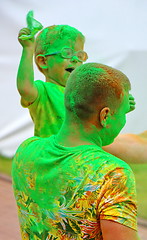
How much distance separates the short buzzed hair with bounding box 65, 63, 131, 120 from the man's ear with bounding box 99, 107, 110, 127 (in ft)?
0.03

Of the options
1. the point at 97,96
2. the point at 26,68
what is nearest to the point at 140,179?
the point at 26,68

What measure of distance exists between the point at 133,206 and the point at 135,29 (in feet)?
10.9

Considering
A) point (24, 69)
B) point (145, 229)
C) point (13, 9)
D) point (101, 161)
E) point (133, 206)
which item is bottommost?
point (145, 229)

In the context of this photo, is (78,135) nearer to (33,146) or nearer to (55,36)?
(33,146)

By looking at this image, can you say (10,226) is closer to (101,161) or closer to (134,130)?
(134,130)

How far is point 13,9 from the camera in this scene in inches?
183

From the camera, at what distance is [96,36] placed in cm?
432

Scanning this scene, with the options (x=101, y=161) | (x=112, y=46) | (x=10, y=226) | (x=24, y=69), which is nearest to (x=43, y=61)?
(x=24, y=69)

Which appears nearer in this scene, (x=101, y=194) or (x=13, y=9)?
(x=101, y=194)

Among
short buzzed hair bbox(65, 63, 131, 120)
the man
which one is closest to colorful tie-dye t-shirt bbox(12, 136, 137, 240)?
the man

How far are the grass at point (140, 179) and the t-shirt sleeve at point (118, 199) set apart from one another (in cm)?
273

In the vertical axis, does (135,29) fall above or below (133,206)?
above

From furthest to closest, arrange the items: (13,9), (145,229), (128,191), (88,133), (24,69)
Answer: (13,9), (145,229), (24,69), (88,133), (128,191)

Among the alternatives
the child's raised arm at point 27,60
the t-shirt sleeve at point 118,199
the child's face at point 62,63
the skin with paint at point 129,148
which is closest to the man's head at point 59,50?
the child's face at point 62,63
